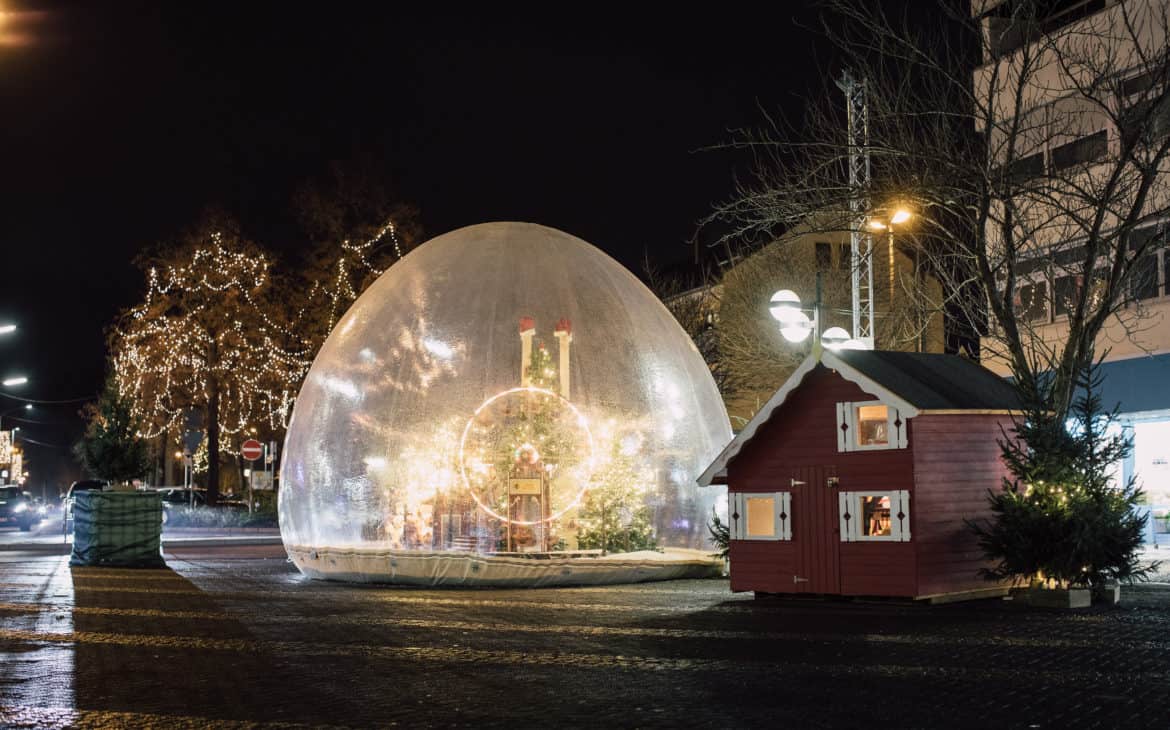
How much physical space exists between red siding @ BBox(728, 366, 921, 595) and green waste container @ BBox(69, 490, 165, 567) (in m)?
12.4

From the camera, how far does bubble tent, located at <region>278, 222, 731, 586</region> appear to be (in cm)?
2019

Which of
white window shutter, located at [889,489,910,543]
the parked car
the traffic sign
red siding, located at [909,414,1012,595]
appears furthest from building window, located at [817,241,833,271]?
the parked car

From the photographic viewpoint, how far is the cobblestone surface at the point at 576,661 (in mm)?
8281

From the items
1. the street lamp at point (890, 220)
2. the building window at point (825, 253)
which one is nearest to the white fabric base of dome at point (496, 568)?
the street lamp at point (890, 220)

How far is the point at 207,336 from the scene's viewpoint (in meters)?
44.7

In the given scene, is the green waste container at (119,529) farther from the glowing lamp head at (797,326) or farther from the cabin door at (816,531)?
the cabin door at (816,531)

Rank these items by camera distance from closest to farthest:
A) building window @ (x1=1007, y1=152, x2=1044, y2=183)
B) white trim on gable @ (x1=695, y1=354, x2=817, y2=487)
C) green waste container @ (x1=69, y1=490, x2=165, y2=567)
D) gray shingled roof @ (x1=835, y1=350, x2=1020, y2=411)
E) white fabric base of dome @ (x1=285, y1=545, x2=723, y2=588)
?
gray shingled roof @ (x1=835, y1=350, x2=1020, y2=411), building window @ (x1=1007, y1=152, x2=1044, y2=183), white trim on gable @ (x1=695, y1=354, x2=817, y2=487), white fabric base of dome @ (x1=285, y1=545, x2=723, y2=588), green waste container @ (x1=69, y1=490, x2=165, y2=567)

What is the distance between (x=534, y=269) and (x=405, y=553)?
5.62 m

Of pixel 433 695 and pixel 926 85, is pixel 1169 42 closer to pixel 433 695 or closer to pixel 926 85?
pixel 926 85

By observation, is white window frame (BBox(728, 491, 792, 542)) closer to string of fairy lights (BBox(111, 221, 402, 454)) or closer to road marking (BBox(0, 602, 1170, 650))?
road marking (BBox(0, 602, 1170, 650))

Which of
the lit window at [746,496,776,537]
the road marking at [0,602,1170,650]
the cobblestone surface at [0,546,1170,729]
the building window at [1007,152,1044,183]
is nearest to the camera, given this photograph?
the cobblestone surface at [0,546,1170,729]

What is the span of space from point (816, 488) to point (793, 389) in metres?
1.39

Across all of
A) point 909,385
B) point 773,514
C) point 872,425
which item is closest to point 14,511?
point 773,514

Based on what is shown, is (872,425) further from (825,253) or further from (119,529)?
(825,253)
